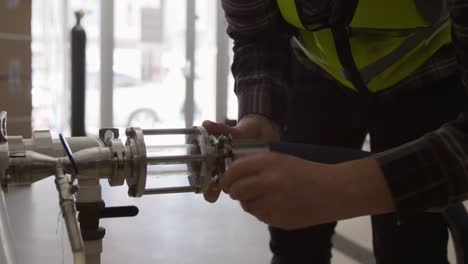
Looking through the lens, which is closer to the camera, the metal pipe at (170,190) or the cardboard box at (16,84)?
the metal pipe at (170,190)

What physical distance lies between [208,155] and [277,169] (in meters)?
0.08

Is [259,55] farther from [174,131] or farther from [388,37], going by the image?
[174,131]

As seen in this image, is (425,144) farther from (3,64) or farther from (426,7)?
(3,64)

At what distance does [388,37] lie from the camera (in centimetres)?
97

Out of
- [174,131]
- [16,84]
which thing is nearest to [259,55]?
[174,131]

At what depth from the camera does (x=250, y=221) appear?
260 cm

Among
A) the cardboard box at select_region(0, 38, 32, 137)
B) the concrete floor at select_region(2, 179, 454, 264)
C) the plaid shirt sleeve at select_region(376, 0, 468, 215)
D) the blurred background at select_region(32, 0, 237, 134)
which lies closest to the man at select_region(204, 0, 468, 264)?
the plaid shirt sleeve at select_region(376, 0, 468, 215)

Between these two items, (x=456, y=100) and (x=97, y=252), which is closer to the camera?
(x=97, y=252)

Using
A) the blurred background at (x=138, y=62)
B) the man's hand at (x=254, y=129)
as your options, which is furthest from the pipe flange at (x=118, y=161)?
the blurred background at (x=138, y=62)

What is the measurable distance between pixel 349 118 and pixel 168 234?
1.38 metres

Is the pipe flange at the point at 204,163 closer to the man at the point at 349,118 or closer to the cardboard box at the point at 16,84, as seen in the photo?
the man at the point at 349,118

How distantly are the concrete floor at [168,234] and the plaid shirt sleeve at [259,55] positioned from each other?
103 cm

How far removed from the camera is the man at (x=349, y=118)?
65 cm

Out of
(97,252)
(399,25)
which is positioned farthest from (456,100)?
(97,252)
